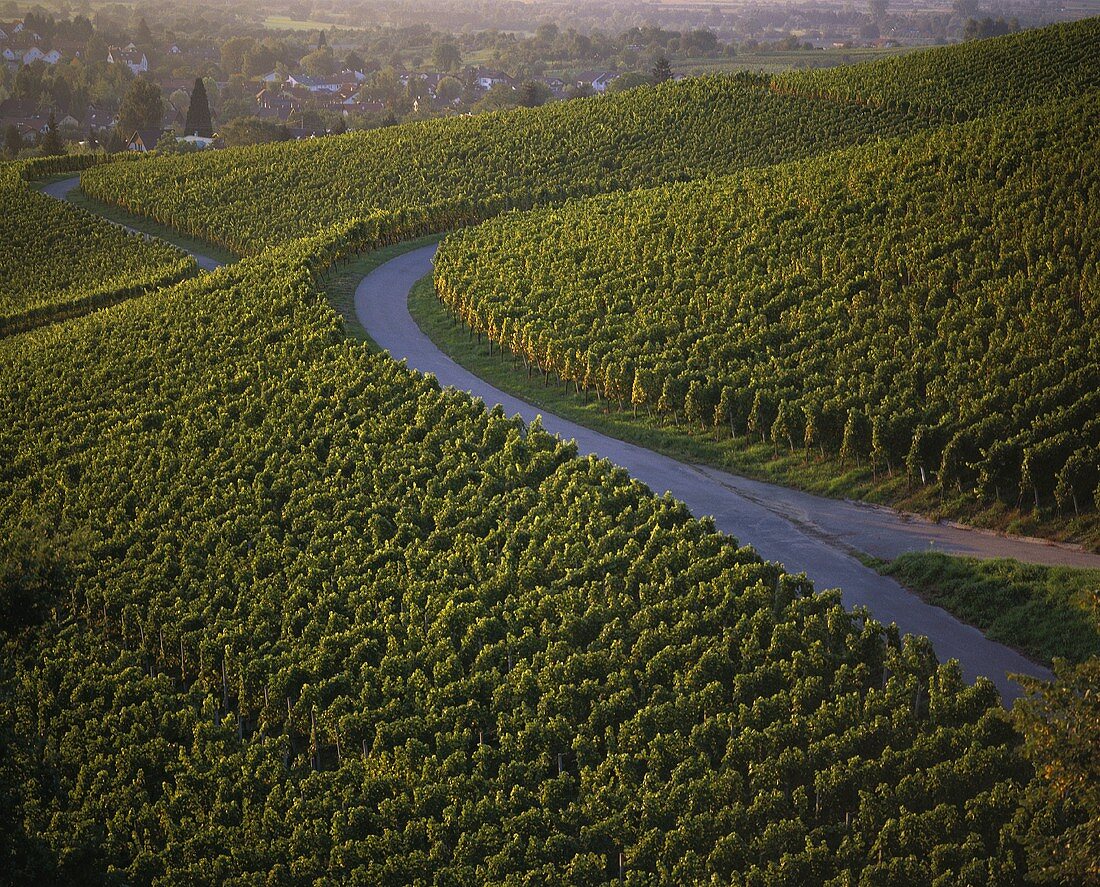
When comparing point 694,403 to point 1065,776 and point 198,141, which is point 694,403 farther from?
point 198,141

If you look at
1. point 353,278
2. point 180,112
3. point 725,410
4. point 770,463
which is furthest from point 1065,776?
point 180,112

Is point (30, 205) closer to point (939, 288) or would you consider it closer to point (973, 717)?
point (939, 288)

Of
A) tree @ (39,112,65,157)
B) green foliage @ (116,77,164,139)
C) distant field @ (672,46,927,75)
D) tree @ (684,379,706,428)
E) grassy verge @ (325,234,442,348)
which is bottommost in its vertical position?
tree @ (684,379,706,428)

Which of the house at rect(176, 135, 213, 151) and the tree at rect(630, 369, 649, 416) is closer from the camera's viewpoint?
the tree at rect(630, 369, 649, 416)

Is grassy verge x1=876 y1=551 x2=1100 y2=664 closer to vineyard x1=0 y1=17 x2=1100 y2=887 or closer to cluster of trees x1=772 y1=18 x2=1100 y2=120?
vineyard x1=0 y1=17 x2=1100 y2=887

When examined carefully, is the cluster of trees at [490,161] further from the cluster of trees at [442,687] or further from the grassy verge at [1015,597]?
the grassy verge at [1015,597]

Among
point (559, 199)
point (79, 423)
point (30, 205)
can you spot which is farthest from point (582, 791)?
point (30, 205)

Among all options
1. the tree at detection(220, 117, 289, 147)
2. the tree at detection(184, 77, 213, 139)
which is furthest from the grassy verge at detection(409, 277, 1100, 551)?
the tree at detection(184, 77, 213, 139)
